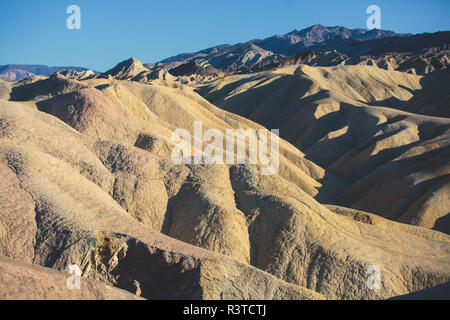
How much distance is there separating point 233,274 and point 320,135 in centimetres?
3027

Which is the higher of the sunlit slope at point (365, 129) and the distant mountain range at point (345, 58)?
the distant mountain range at point (345, 58)

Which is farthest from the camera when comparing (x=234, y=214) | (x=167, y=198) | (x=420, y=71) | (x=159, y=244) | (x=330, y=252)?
(x=420, y=71)

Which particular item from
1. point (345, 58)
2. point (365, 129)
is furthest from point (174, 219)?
point (345, 58)

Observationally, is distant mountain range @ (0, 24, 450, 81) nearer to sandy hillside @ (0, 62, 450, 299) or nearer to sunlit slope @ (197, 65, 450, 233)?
sunlit slope @ (197, 65, 450, 233)

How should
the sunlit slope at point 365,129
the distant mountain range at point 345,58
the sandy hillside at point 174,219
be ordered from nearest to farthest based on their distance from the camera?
the sandy hillside at point 174,219 < the sunlit slope at point 365,129 < the distant mountain range at point 345,58

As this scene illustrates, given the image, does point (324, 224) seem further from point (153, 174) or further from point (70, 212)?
point (70, 212)

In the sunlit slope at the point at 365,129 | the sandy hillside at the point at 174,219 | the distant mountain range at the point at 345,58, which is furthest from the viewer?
the distant mountain range at the point at 345,58

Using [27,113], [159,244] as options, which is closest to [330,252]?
[159,244]

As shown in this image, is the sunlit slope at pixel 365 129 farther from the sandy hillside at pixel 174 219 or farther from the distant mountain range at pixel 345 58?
the distant mountain range at pixel 345 58

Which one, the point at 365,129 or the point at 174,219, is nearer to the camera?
the point at 174,219

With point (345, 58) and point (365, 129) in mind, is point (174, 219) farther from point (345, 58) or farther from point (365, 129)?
point (345, 58)

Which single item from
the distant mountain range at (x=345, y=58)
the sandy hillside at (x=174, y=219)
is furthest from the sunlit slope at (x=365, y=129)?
the distant mountain range at (x=345, y=58)

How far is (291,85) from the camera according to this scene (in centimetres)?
5078
